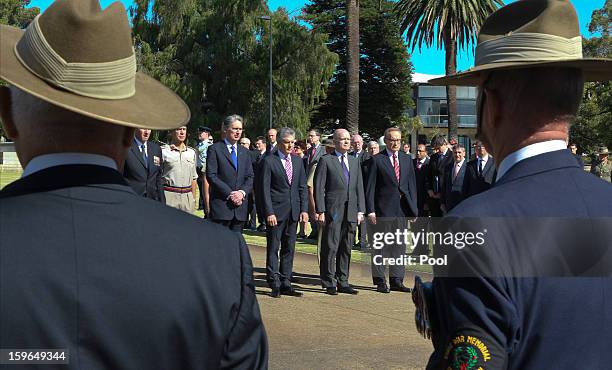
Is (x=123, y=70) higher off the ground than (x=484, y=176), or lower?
higher

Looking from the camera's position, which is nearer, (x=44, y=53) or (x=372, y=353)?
(x=44, y=53)

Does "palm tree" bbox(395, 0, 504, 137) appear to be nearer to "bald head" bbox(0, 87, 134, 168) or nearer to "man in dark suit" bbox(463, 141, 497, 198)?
"man in dark suit" bbox(463, 141, 497, 198)

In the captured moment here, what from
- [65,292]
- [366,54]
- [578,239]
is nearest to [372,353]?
[578,239]

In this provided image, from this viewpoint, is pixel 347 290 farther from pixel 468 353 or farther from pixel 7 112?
pixel 7 112

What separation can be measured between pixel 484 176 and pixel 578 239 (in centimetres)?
888

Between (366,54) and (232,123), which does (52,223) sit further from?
(366,54)

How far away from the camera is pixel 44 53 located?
5.74 feet

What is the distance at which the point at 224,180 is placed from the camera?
9.68 m

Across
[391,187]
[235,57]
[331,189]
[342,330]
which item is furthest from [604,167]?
[235,57]

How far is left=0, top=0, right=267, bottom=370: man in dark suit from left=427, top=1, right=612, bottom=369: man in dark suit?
0.52 meters

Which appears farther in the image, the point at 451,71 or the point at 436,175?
the point at 451,71

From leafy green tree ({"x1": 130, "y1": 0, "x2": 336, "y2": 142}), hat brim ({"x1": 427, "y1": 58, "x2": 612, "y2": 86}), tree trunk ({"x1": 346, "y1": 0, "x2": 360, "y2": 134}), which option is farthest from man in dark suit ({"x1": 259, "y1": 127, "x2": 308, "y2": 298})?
leafy green tree ({"x1": 130, "y1": 0, "x2": 336, "y2": 142})

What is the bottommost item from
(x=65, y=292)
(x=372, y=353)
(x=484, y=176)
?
(x=372, y=353)

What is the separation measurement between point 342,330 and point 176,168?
3420 mm
